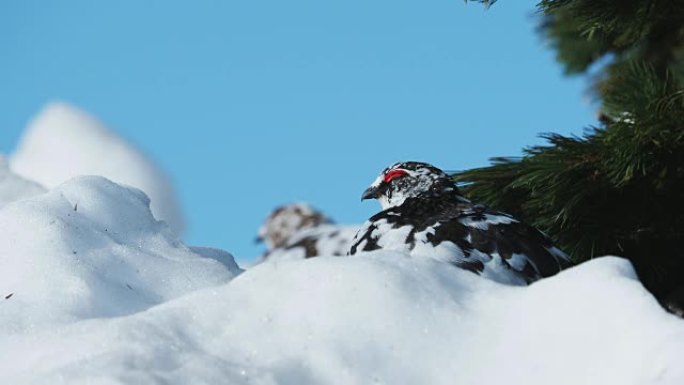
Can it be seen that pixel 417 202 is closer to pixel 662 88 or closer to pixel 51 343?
pixel 662 88

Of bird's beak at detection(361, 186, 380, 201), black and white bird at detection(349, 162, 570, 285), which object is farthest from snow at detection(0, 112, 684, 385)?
bird's beak at detection(361, 186, 380, 201)

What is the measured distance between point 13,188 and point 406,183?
180 centimetres

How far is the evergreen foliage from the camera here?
487 centimetres

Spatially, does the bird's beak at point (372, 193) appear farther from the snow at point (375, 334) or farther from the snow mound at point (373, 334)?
the snow mound at point (373, 334)

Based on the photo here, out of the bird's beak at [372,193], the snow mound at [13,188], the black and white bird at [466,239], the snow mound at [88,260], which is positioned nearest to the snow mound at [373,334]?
the snow mound at [88,260]

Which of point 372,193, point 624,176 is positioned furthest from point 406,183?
point 624,176

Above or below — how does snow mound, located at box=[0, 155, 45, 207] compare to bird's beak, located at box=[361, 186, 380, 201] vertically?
above

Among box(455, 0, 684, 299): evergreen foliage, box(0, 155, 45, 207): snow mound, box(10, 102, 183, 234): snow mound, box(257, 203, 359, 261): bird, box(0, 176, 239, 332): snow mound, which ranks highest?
box(10, 102, 183, 234): snow mound

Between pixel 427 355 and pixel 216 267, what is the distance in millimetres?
1397

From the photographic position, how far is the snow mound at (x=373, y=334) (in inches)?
97.6

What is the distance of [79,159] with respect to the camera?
2812cm

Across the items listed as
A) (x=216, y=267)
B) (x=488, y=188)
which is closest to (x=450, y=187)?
(x=488, y=188)

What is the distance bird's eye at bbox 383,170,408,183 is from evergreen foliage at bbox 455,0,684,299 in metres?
0.47

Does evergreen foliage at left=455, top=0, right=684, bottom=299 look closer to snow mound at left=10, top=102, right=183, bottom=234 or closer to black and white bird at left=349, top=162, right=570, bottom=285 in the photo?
black and white bird at left=349, top=162, right=570, bottom=285
